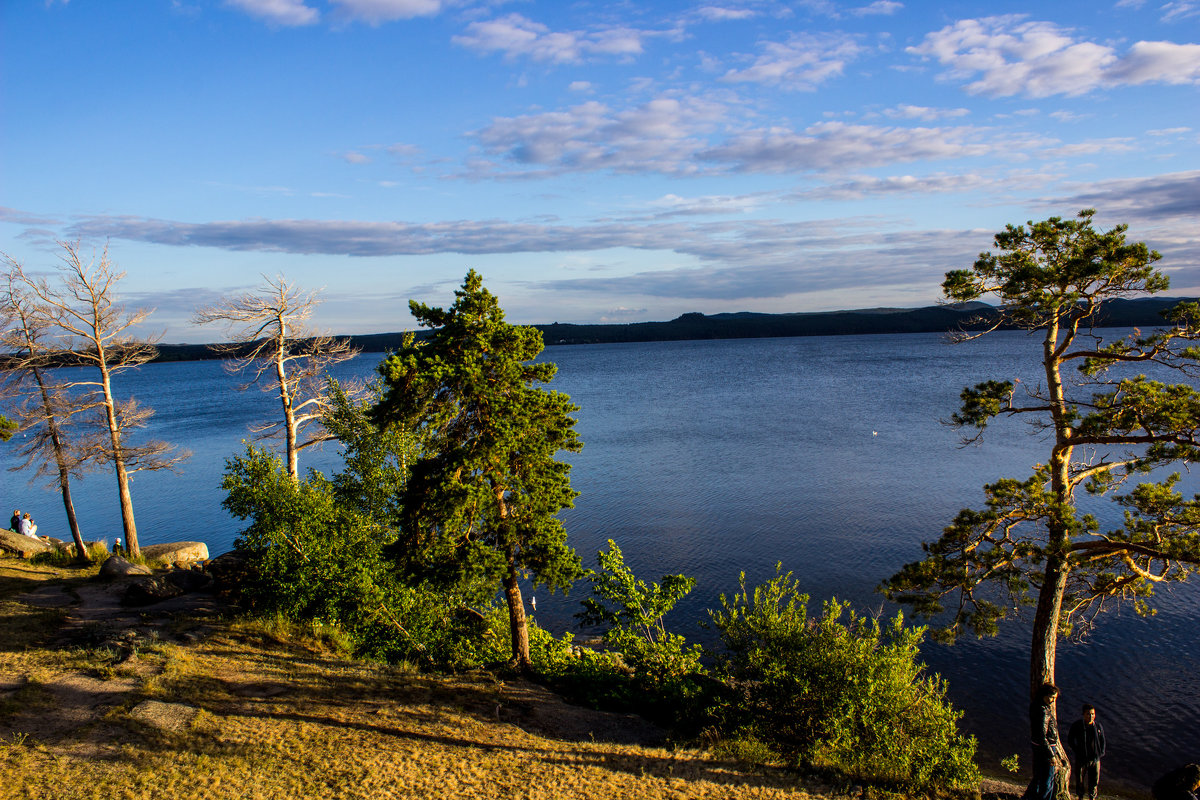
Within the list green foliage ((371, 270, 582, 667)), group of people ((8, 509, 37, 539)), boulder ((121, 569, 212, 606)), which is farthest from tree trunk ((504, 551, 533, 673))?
group of people ((8, 509, 37, 539))

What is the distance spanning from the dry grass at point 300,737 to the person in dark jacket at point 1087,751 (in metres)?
4.97

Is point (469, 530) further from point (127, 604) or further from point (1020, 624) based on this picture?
point (1020, 624)

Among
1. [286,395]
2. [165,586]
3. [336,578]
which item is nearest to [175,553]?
[165,586]

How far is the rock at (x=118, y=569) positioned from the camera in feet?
79.0

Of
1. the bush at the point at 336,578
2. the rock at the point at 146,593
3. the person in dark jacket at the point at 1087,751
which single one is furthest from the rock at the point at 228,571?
the person in dark jacket at the point at 1087,751

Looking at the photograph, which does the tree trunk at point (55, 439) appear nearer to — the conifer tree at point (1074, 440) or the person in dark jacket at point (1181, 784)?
the conifer tree at point (1074, 440)

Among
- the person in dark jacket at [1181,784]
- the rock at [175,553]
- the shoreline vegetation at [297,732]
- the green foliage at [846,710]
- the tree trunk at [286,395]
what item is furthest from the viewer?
the rock at [175,553]

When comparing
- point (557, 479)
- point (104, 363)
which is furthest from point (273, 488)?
point (104, 363)

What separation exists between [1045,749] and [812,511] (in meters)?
26.9

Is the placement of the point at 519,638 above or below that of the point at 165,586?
below

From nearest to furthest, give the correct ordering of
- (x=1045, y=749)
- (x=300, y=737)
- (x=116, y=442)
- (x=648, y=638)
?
(x=1045, y=749), (x=300, y=737), (x=648, y=638), (x=116, y=442)

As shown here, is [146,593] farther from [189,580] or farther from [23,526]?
[23,526]

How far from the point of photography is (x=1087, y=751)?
12.6 metres

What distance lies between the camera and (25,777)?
11.0 m
